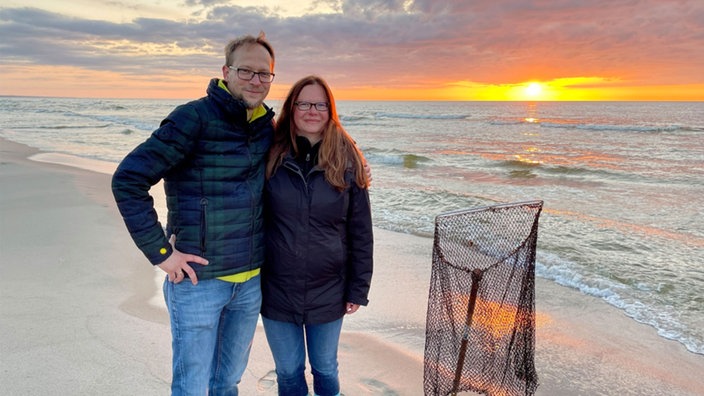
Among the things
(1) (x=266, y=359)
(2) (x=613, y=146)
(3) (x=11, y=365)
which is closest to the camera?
(3) (x=11, y=365)

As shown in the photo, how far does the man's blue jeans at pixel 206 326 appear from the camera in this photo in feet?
7.90

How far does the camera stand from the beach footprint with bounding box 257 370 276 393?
354cm

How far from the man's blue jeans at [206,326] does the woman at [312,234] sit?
19 centimetres

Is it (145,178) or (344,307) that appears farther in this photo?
(344,307)

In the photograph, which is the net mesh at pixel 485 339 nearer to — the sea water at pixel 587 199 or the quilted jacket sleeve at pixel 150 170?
the sea water at pixel 587 199

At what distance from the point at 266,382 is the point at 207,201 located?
76.7 inches

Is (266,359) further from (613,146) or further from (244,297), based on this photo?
(613,146)

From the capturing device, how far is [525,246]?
3.24 meters

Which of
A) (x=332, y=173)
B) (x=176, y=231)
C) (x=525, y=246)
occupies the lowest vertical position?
(x=525, y=246)

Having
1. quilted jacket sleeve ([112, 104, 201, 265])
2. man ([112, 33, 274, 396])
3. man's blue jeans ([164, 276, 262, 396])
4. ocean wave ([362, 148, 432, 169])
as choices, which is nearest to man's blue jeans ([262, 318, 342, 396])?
man's blue jeans ([164, 276, 262, 396])

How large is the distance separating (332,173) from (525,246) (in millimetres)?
1546

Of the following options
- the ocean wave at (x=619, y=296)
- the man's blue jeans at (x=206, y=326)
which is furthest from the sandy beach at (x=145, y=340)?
the man's blue jeans at (x=206, y=326)

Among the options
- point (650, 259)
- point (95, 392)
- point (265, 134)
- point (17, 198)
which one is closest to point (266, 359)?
point (95, 392)

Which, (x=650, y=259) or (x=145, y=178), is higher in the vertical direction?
(x=145, y=178)
